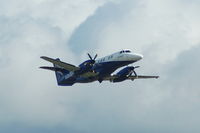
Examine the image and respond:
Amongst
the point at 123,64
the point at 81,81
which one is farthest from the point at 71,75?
the point at 123,64

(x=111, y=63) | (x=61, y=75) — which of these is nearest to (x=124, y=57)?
(x=111, y=63)

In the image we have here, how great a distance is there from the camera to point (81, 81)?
443 feet

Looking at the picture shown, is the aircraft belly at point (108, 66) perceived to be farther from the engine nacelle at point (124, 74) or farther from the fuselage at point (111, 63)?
the engine nacelle at point (124, 74)

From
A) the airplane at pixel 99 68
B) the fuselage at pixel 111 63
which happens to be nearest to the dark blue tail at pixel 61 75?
the airplane at pixel 99 68

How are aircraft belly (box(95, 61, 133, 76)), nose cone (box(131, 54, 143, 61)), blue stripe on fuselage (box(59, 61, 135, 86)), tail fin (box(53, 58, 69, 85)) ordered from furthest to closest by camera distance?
tail fin (box(53, 58, 69, 85)), blue stripe on fuselage (box(59, 61, 135, 86)), aircraft belly (box(95, 61, 133, 76)), nose cone (box(131, 54, 143, 61))

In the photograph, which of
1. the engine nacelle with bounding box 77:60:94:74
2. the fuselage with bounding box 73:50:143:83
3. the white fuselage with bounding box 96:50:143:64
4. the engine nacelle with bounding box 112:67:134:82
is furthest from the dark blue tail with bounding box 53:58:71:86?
the engine nacelle with bounding box 112:67:134:82

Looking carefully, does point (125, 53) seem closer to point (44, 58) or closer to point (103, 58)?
point (103, 58)

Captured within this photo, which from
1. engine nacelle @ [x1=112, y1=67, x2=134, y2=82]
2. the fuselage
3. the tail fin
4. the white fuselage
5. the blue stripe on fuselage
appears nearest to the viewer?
the white fuselage

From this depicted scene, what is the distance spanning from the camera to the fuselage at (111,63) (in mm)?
128875

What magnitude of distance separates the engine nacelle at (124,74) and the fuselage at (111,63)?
3920 mm

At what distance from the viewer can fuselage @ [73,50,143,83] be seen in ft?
423

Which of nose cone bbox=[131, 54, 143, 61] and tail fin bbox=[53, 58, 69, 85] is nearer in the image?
nose cone bbox=[131, 54, 143, 61]

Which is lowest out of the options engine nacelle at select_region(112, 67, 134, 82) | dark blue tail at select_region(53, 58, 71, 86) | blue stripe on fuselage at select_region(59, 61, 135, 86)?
blue stripe on fuselage at select_region(59, 61, 135, 86)

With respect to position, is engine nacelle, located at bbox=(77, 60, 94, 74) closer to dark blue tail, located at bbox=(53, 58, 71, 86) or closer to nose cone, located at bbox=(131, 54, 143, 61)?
dark blue tail, located at bbox=(53, 58, 71, 86)
